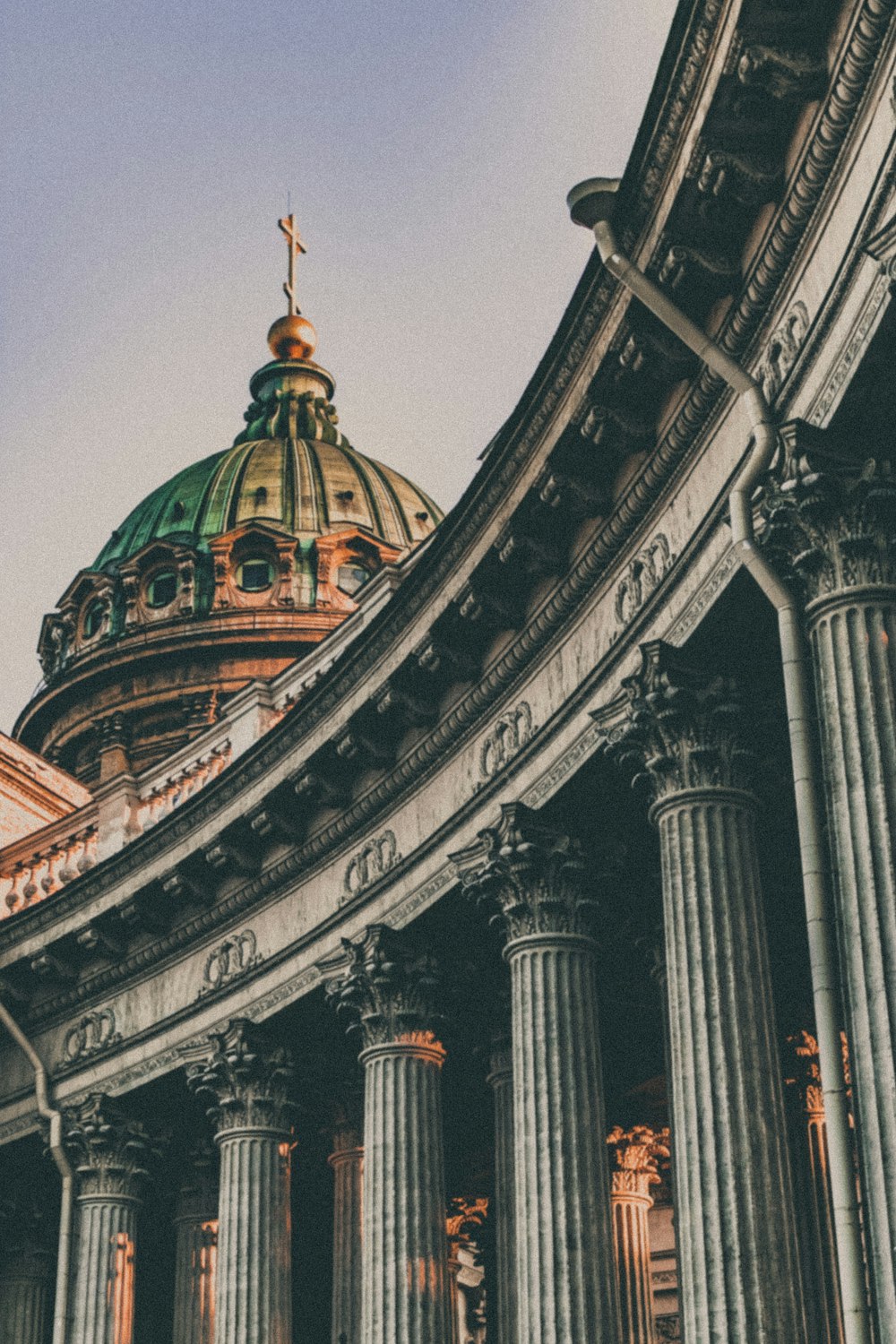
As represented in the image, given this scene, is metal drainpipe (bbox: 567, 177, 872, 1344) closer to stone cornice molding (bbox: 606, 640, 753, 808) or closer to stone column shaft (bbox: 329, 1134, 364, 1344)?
stone cornice molding (bbox: 606, 640, 753, 808)

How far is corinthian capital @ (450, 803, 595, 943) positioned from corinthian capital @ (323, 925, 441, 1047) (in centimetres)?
344

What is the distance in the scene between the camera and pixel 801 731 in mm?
18234

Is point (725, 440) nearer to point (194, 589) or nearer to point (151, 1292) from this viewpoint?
point (151, 1292)

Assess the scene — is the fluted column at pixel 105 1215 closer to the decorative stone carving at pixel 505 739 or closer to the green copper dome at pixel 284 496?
the decorative stone carving at pixel 505 739

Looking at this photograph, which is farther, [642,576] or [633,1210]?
[633,1210]

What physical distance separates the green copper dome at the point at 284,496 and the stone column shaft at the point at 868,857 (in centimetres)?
5574

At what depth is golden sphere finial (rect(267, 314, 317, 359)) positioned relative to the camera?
8531cm

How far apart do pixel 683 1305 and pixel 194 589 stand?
54234 mm

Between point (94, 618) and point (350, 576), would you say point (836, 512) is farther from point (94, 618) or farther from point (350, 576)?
point (94, 618)

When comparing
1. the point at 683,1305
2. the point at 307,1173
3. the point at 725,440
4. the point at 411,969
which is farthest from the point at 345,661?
the point at 307,1173

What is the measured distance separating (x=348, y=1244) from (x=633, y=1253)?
439cm

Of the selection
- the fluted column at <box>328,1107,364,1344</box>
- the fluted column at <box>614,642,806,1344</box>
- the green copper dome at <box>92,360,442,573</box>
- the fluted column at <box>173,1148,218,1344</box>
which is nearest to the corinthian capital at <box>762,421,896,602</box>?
the fluted column at <box>614,642,806,1344</box>

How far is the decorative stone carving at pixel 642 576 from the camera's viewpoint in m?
22.7

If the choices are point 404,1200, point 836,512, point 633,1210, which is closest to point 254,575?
point 633,1210
